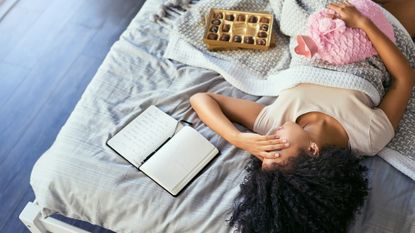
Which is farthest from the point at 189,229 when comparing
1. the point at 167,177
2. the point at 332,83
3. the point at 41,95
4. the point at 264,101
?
the point at 41,95

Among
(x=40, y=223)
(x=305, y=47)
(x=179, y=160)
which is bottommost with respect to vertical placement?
(x=40, y=223)

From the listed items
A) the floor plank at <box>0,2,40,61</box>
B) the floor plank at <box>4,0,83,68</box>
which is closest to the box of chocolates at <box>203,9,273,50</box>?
the floor plank at <box>4,0,83,68</box>

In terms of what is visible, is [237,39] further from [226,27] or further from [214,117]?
[214,117]

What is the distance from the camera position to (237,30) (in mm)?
1418

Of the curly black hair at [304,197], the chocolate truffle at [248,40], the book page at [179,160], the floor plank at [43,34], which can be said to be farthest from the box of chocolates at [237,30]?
the floor plank at [43,34]

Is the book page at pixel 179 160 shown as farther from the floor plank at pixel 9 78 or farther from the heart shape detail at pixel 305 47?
the floor plank at pixel 9 78

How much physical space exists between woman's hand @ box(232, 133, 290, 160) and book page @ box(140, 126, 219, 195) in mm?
73

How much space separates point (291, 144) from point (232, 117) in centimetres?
23

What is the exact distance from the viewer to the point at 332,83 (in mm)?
1220

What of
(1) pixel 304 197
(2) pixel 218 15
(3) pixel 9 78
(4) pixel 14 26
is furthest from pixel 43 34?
(1) pixel 304 197

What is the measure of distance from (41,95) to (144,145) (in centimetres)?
85

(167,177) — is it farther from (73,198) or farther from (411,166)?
(411,166)

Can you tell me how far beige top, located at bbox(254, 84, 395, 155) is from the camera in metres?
1.17

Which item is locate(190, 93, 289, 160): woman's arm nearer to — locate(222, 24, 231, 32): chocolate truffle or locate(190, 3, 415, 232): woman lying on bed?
locate(190, 3, 415, 232): woman lying on bed
